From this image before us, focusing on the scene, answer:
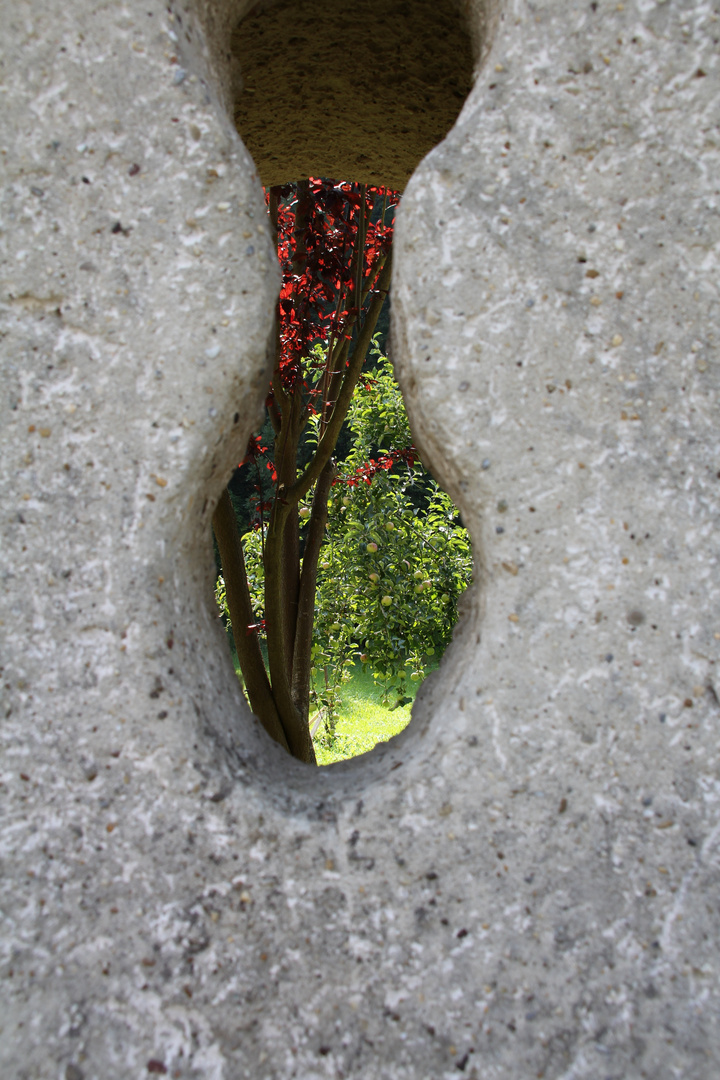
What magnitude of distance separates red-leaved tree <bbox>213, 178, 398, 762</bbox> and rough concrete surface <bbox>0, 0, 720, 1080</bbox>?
57.4 inches

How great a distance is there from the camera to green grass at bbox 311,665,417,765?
4023 mm

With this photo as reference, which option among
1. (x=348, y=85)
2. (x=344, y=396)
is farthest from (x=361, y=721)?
(x=348, y=85)

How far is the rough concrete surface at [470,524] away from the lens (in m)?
0.84

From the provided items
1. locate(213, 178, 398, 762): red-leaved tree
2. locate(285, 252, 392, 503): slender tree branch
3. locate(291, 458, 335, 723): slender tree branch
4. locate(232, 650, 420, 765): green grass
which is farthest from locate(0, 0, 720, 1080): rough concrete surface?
locate(232, 650, 420, 765): green grass

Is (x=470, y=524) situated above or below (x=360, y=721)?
above

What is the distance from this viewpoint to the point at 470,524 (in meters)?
0.98

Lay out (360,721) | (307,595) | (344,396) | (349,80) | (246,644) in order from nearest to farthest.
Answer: (349,80)
(246,644)
(344,396)
(307,595)
(360,721)

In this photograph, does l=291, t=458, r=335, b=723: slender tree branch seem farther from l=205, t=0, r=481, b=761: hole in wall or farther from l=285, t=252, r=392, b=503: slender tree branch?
l=205, t=0, r=481, b=761: hole in wall

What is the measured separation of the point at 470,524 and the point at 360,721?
14.0 ft

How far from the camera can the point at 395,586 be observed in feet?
10.1

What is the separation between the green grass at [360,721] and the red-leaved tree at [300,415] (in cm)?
128

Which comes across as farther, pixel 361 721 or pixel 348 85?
pixel 361 721

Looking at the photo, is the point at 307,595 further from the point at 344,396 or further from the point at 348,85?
the point at 348,85

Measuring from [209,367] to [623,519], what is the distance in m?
0.61
